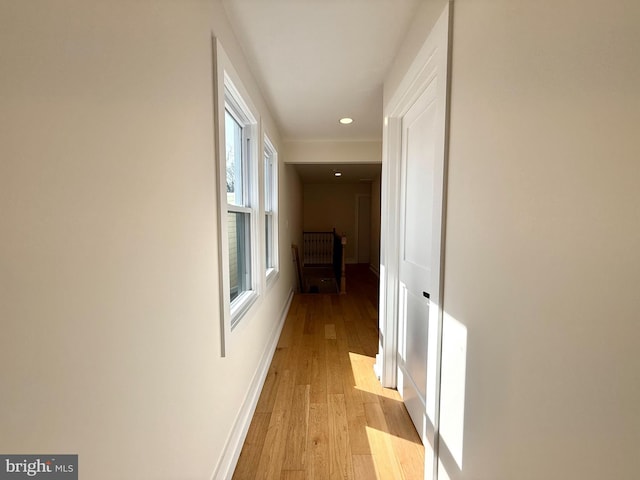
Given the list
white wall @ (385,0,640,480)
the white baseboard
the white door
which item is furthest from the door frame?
the white baseboard

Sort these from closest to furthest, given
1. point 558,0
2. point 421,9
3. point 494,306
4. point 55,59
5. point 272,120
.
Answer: point 55,59
point 558,0
point 494,306
point 421,9
point 272,120

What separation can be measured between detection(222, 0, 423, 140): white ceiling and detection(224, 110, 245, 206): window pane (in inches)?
17.3

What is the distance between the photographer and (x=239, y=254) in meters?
2.11

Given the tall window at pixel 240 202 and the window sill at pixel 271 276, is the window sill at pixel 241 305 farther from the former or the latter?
the window sill at pixel 271 276

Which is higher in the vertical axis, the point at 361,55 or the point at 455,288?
the point at 361,55

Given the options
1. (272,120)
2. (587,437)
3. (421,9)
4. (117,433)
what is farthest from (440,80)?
(272,120)

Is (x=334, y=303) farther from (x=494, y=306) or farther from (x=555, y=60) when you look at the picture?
(x=555, y=60)

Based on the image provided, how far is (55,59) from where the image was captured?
0.50 m

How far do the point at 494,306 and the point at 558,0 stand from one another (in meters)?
0.77

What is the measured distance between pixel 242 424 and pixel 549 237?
1778mm

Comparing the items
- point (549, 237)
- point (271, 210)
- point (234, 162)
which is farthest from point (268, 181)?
point (549, 237)

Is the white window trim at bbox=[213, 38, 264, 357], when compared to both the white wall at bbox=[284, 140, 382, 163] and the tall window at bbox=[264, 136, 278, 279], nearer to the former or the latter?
the tall window at bbox=[264, 136, 278, 279]

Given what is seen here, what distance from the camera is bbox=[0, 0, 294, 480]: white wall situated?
1.46 feet

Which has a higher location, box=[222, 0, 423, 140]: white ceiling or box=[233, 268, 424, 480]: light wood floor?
box=[222, 0, 423, 140]: white ceiling
